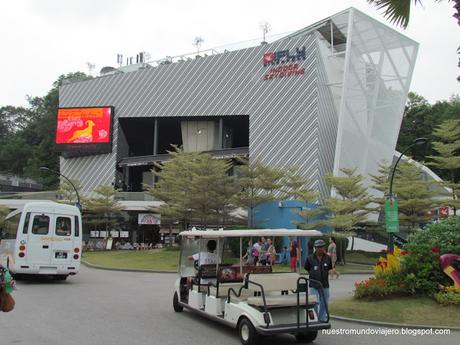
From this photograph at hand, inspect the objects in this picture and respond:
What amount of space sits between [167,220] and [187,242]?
26380 millimetres

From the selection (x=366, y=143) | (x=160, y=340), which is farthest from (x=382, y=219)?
(x=160, y=340)

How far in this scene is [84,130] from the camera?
187 feet

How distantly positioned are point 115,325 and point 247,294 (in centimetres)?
274

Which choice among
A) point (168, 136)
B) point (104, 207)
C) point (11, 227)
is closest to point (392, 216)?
point (11, 227)

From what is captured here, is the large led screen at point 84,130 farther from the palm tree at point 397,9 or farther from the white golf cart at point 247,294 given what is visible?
the palm tree at point 397,9

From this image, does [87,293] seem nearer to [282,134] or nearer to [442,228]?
[442,228]

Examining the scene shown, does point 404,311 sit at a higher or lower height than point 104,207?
lower

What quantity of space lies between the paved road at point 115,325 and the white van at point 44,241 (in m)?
2.41

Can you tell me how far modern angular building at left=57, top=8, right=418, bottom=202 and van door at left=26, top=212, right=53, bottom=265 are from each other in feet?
81.2

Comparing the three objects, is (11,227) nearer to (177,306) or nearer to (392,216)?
(177,306)

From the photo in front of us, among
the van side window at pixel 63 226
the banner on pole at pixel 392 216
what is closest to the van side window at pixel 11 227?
the van side window at pixel 63 226

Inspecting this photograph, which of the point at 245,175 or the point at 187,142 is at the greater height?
the point at 187,142

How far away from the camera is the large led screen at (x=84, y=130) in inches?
2215

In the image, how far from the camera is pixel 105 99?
57562 millimetres
